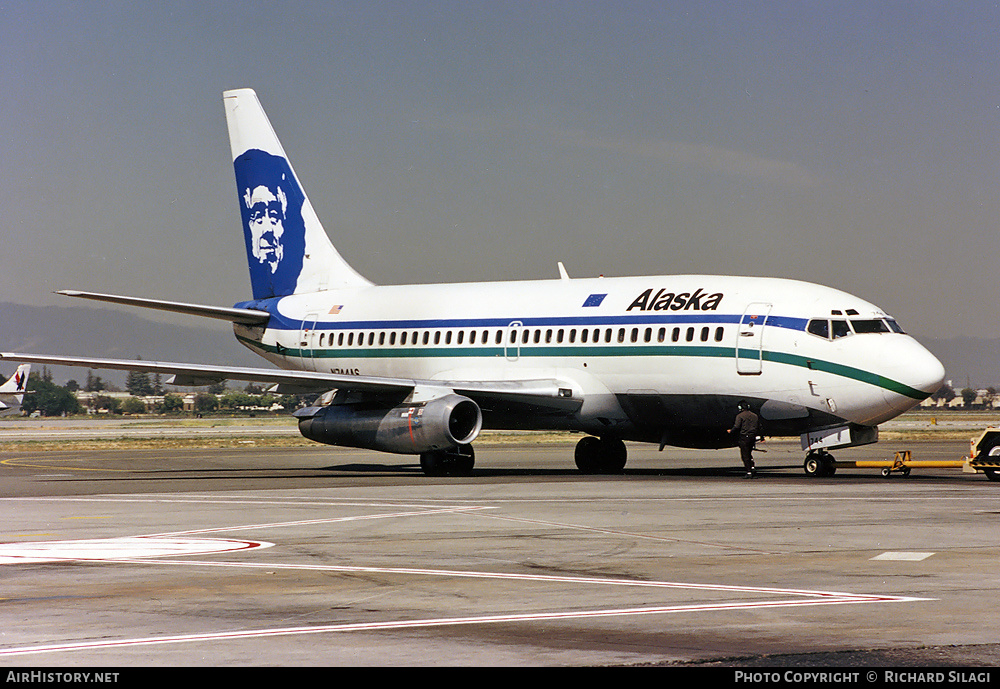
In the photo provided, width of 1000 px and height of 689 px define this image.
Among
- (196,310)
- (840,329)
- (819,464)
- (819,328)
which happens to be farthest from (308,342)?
(840,329)

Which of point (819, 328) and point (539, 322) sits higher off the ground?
point (539, 322)

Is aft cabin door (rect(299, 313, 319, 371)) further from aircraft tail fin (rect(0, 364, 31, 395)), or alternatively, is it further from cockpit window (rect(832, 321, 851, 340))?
aircraft tail fin (rect(0, 364, 31, 395))

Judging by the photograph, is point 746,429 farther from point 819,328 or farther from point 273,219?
point 273,219

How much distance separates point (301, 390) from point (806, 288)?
39.2ft

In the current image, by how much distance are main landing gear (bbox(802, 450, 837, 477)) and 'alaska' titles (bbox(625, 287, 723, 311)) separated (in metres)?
3.71

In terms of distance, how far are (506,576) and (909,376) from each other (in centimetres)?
1483

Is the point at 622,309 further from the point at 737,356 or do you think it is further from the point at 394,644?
the point at 394,644

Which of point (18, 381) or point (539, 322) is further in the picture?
point (18, 381)

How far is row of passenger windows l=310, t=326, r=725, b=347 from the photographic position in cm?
2611

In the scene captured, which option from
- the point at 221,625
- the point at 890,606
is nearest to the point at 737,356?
the point at 890,606

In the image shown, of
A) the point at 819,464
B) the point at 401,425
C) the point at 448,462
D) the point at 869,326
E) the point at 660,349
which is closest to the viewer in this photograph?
the point at 869,326

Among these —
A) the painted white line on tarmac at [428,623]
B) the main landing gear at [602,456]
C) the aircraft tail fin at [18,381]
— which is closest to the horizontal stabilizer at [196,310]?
the main landing gear at [602,456]

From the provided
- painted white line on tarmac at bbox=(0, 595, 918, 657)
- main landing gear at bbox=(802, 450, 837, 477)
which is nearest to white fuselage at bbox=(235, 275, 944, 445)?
main landing gear at bbox=(802, 450, 837, 477)

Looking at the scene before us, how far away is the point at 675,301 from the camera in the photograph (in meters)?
26.6
